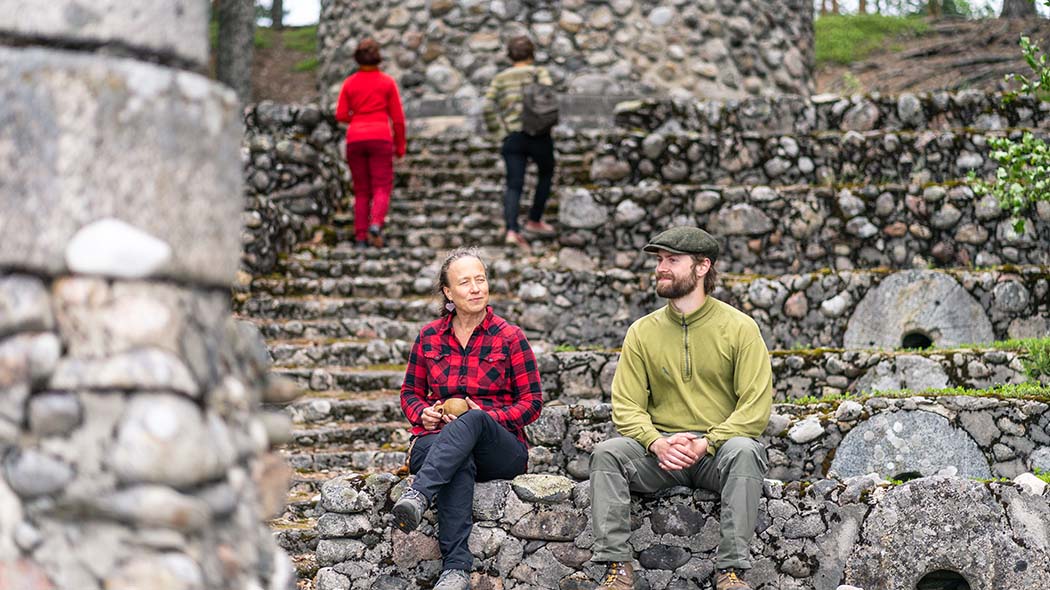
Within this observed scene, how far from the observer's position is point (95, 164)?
1.72 m

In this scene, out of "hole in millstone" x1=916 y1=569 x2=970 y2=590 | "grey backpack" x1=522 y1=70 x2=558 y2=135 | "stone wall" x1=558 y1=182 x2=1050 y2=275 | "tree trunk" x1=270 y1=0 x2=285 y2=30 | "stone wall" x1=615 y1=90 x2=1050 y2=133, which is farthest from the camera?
"tree trunk" x1=270 y1=0 x2=285 y2=30

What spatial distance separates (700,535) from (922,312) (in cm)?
312

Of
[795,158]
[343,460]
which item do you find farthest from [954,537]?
[795,158]

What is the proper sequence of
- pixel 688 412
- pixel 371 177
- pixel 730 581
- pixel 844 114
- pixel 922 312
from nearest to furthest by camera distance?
pixel 730 581 → pixel 688 412 → pixel 922 312 → pixel 371 177 → pixel 844 114

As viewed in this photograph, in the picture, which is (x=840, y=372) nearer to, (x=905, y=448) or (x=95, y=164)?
(x=905, y=448)

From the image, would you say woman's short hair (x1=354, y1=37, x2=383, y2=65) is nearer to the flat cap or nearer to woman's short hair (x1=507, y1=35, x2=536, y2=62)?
woman's short hair (x1=507, y1=35, x2=536, y2=62)

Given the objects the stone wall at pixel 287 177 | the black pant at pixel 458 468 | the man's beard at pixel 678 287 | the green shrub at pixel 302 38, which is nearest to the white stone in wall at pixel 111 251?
the black pant at pixel 458 468

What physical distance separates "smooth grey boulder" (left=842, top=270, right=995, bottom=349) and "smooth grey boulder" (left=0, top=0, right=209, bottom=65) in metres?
Result: 5.39

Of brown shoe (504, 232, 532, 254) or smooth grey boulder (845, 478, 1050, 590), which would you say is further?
brown shoe (504, 232, 532, 254)

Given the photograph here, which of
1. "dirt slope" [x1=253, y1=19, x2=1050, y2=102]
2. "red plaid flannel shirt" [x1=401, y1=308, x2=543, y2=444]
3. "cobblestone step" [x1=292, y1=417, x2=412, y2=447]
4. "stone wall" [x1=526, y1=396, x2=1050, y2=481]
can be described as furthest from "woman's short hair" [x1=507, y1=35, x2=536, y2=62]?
"dirt slope" [x1=253, y1=19, x2=1050, y2=102]

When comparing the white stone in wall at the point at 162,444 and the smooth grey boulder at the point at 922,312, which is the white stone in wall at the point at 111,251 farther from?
the smooth grey boulder at the point at 922,312

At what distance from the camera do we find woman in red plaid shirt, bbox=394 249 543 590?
13.0 ft

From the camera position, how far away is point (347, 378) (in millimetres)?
6348

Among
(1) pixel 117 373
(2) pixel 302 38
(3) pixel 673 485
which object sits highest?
(2) pixel 302 38
